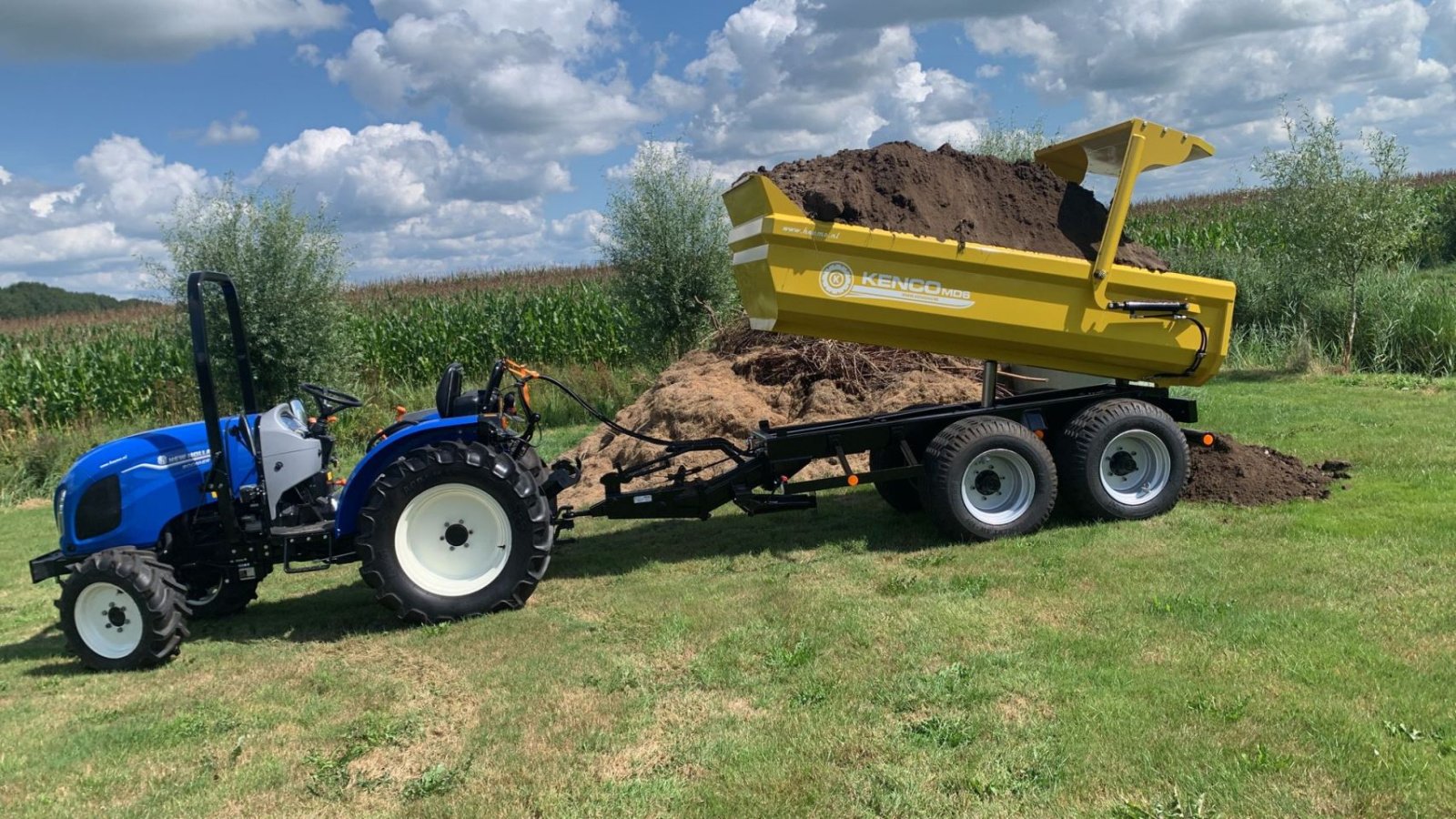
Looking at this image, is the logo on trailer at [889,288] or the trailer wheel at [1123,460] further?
the trailer wheel at [1123,460]

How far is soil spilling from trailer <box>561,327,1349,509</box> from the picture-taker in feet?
32.3

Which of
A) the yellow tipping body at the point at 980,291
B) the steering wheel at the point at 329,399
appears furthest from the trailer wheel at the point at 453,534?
the yellow tipping body at the point at 980,291

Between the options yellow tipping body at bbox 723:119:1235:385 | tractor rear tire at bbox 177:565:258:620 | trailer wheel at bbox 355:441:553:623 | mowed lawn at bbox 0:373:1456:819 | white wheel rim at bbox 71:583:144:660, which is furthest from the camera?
tractor rear tire at bbox 177:565:258:620

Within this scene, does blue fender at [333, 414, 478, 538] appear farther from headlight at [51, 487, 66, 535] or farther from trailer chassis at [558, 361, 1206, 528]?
headlight at [51, 487, 66, 535]

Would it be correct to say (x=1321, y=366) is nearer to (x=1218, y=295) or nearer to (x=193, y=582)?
(x=1218, y=295)

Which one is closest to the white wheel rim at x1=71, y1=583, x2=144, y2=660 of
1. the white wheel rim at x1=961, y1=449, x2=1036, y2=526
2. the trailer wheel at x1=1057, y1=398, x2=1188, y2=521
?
the white wheel rim at x1=961, y1=449, x2=1036, y2=526

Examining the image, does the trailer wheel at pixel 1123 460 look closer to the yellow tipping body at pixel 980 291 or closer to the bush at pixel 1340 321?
the yellow tipping body at pixel 980 291

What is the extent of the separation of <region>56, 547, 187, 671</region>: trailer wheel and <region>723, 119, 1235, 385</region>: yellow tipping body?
13.2 feet

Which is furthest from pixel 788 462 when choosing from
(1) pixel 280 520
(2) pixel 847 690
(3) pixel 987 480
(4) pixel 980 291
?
(1) pixel 280 520

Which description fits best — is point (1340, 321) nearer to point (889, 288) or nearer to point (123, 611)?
point (889, 288)

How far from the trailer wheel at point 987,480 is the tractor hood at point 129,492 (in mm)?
4671

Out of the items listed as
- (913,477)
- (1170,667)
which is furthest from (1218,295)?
(1170,667)

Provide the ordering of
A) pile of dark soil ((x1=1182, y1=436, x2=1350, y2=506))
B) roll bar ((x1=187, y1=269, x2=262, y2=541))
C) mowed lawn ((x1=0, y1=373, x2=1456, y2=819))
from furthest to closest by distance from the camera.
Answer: pile of dark soil ((x1=1182, y1=436, x2=1350, y2=506)), roll bar ((x1=187, y1=269, x2=262, y2=541)), mowed lawn ((x1=0, y1=373, x2=1456, y2=819))

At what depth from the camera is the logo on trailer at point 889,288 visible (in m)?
6.25
